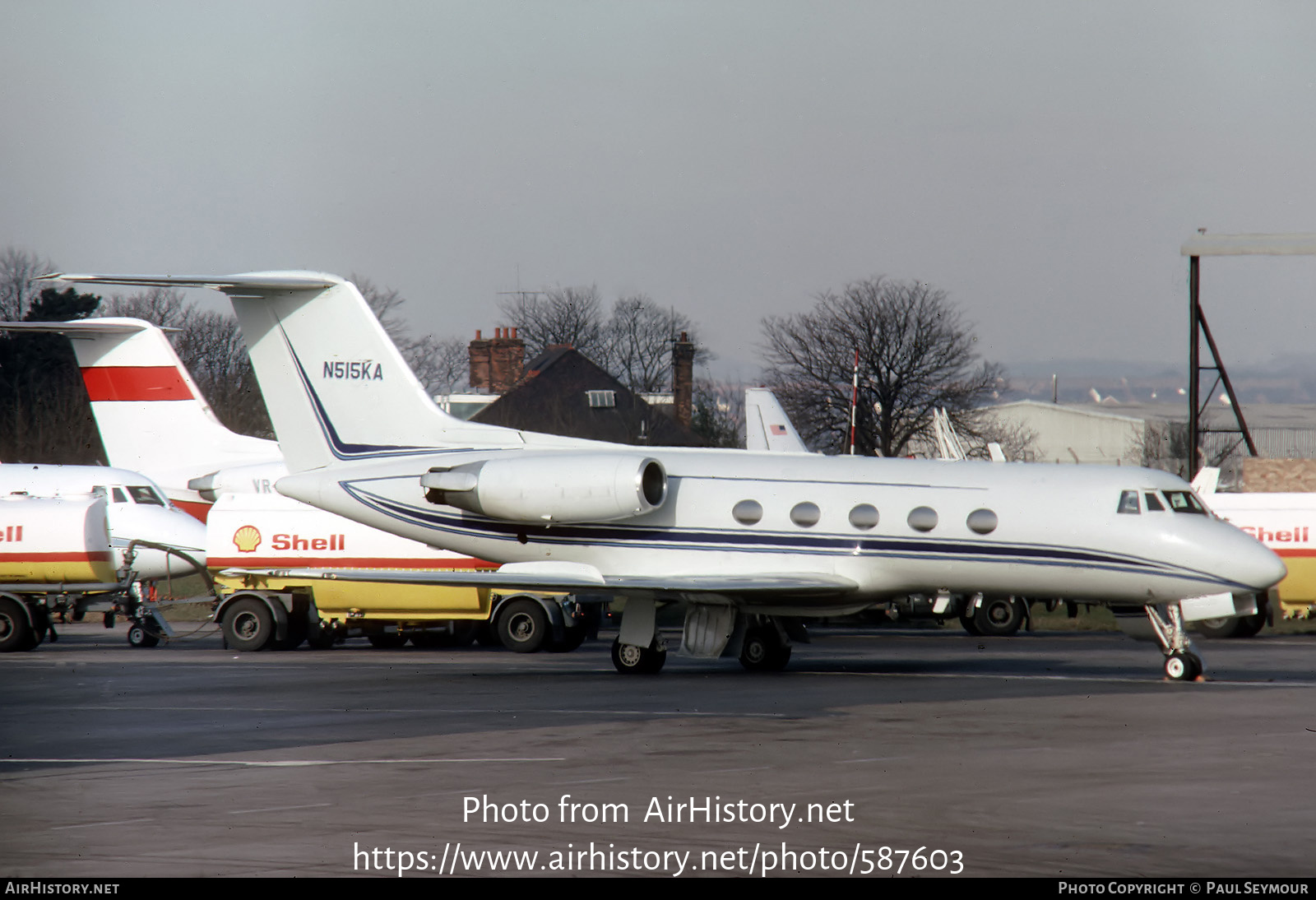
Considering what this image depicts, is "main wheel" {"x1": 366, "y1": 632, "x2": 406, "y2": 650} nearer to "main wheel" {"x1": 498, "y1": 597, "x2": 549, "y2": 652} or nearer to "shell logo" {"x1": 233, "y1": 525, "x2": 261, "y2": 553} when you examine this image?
"shell logo" {"x1": 233, "y1": 525, "x2": 261, "y2": 553}

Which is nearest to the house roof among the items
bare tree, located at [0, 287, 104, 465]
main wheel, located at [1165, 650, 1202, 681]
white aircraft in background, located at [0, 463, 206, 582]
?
bare tree, located at [0, 287, 104, 465]

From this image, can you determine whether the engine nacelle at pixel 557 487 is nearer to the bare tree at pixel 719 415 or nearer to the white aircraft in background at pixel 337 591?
the white aircraft in background at pixel 337 591

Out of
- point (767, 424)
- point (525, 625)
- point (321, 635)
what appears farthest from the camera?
point (767, 424)

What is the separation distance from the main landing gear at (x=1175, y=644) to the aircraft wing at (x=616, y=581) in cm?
367

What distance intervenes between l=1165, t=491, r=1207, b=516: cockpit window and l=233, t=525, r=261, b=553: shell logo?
15303mm

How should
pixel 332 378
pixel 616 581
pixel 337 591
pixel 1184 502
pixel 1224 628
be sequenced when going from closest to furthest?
pixel 1184 502 < pixel 616 581 < pixel 332 378 < pixel 337 591 < pixel 1224 628

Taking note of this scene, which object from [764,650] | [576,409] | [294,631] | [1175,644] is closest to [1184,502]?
[1175,644]

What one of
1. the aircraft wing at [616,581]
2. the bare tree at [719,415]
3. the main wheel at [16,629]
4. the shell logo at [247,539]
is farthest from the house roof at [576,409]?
the aircraft wing at [616,581]

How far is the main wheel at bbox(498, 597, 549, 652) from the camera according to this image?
24953 mm

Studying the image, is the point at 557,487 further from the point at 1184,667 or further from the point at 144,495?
the point at 144,495

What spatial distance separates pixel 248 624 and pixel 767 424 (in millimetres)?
13892

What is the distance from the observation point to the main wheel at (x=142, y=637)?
27.4 m

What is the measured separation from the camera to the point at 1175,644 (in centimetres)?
1838
